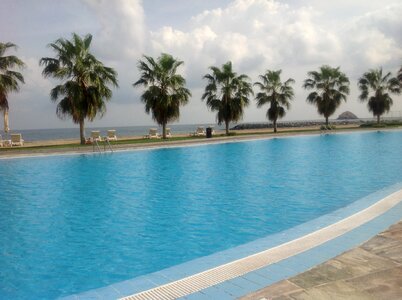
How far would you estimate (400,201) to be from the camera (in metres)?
7.11

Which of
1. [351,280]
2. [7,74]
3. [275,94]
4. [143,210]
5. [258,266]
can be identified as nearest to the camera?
[351,280]

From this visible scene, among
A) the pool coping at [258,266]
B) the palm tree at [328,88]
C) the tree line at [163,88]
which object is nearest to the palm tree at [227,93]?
the tree line at [163,88]

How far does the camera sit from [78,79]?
24828 mm

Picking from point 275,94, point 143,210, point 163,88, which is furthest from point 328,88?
point 143,210

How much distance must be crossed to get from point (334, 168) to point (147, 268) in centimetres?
1071

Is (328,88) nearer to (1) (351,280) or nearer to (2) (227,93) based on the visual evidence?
(2) (227,93)

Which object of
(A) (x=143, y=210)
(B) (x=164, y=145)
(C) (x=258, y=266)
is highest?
(B) (x=164, y=145)

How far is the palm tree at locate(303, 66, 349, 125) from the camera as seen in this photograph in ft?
136

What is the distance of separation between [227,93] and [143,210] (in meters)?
27.1

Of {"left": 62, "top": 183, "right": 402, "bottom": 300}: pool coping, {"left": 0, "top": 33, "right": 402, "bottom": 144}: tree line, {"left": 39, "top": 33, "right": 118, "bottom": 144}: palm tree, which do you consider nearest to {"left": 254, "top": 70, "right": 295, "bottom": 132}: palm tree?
{"left": 0, "top": 33, "right": 402, "bottom": 144}: tree line

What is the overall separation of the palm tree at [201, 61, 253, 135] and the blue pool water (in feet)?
60.0

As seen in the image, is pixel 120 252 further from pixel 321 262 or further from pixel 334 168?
pixel 334 168

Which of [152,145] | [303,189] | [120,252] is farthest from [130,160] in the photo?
[120,252]

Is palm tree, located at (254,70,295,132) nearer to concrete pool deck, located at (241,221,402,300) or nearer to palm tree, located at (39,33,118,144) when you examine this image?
palm tree, located at (39,33,118,144)
